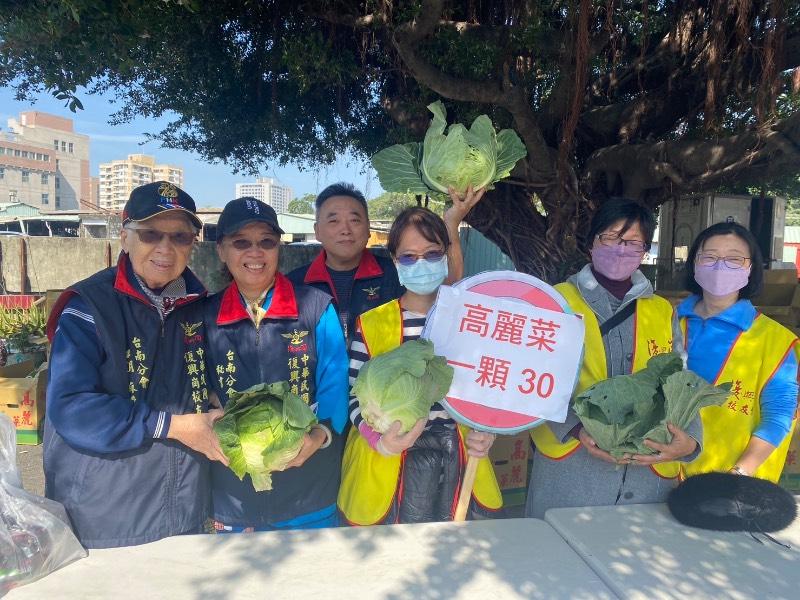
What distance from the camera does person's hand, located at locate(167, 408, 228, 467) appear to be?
215 centimetres

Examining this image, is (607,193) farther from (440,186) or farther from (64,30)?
(64,30)

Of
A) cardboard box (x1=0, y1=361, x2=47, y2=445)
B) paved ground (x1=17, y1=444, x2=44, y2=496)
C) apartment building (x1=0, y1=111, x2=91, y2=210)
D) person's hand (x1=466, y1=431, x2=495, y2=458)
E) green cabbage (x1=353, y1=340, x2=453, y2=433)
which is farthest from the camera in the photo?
apartment building (x1=0, y1=111, x2=91, y2=210)

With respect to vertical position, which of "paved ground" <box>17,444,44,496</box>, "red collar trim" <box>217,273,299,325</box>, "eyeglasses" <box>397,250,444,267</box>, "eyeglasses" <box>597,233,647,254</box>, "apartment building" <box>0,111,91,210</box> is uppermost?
"apartment building" <box>0,111,91,210</box>

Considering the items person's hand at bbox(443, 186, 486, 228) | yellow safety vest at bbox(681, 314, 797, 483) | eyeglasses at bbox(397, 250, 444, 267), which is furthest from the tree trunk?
eyeglasses at bbox(397, 250, 444, 267)

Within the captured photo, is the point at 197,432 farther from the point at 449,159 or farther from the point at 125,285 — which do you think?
the point at 449,159

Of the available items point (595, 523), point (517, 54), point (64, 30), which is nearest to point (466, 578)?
point (595, 523)

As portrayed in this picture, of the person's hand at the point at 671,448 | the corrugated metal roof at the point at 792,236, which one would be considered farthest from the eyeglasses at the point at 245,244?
the corrugated metal roof at the point at 792,236

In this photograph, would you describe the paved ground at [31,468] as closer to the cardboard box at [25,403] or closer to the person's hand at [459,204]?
the cardboard box at [25,403]

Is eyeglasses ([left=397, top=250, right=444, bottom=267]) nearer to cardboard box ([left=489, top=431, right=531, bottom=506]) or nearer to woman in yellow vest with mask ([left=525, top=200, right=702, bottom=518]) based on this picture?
woman in yellow vest with mask ([left=525, top=200, right=702, bottom=518])

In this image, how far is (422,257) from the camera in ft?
8.48

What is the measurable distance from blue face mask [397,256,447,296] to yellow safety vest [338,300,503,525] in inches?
6.6

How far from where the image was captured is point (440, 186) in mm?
2977

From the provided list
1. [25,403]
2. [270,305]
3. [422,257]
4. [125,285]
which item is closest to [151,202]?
[125,285]

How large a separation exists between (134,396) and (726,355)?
9.01 feet
